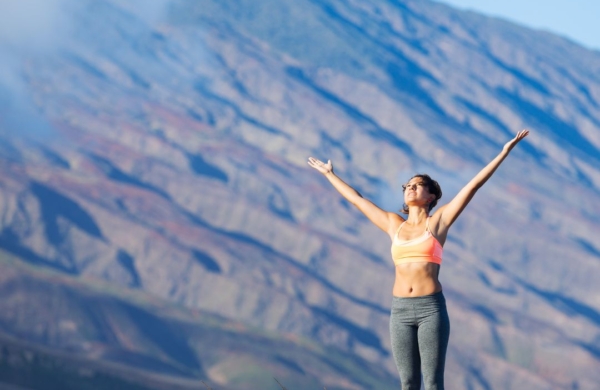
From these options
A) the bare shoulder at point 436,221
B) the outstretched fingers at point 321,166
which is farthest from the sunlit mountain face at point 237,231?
the bare shoulder at point 436,221

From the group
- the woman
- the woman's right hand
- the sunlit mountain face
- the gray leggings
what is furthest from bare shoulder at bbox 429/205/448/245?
the sunlit mountain face

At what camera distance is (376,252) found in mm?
139125

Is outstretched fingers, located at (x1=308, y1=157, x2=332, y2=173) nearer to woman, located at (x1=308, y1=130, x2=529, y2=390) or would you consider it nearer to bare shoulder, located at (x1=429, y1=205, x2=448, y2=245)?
woman, located at (x1=308, y1=130, x2=529, y2=390)

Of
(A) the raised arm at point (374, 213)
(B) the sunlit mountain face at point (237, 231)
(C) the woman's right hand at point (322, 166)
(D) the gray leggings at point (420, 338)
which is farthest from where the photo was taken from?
(B) the sunlit mountain face at point (237, 231)

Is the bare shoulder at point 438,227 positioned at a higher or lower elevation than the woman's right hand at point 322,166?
lower

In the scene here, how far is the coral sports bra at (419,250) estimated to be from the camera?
19.4 ft

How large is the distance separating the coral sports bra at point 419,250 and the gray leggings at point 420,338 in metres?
0.18

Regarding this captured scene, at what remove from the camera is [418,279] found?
589 centimetres

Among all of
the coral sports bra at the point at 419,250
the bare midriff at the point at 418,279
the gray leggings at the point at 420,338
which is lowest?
the gray leggings at the point at 420,338

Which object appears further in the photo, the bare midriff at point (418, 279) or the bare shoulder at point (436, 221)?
the bare shoulder at point (436, 221)

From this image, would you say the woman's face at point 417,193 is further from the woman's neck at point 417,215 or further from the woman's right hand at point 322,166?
the woman's right hand at point 322,166

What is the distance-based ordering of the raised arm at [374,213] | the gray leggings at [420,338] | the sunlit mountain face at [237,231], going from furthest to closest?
1. the sunlit mountain face at [237,231]
2. the raised arm at [374,213]
3. the gray leggings at [420,338]

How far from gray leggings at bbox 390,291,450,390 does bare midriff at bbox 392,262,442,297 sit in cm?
3

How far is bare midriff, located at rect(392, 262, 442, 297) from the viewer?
5.88 meters
